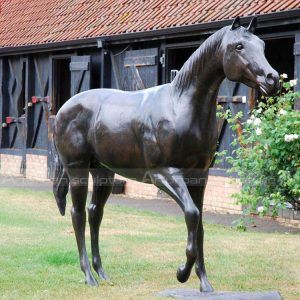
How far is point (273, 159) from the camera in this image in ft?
34.4

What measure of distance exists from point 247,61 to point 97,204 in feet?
7.50

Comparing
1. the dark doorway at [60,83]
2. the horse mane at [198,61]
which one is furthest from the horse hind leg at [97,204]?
the dark doorway at [60,83]

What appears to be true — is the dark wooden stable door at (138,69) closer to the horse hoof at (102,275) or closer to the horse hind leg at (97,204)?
the horse hind leg at (97,204)

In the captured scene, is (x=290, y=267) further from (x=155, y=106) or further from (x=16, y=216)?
(x=16, y=216)

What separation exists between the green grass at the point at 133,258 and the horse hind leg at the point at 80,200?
7.8 inches

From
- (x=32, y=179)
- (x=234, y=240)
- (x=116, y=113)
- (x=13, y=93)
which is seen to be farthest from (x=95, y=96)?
(x=13, y=93)

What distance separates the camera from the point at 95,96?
7.21 m

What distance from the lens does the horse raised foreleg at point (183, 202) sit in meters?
6.07

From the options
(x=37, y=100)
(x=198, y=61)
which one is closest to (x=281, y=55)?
(x=37, y=100)

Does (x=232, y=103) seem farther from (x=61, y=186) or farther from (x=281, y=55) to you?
(x=61, y=186)

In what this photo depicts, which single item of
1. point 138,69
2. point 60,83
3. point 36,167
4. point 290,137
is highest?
point 138,69

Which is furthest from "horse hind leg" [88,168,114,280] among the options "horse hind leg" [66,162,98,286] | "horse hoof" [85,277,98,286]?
"horse hoof" [85,277,98,286]

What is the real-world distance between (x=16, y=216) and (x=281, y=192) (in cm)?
425

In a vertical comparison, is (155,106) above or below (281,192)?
above
